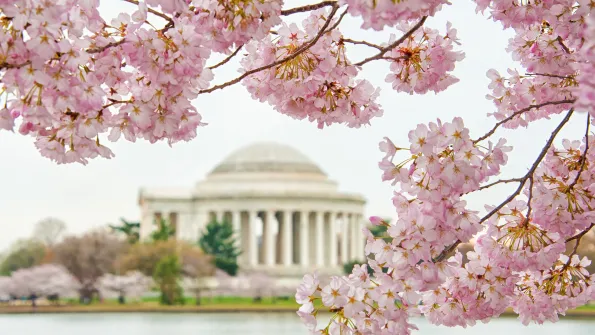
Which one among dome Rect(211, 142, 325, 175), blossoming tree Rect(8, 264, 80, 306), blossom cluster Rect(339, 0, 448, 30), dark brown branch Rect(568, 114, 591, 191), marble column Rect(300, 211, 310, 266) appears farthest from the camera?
dome Rect(211, 142, 325, 175)

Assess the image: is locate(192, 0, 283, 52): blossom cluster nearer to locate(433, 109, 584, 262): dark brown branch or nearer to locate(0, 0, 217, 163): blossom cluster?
locate(0, 0, 217, 163): blossom cluster

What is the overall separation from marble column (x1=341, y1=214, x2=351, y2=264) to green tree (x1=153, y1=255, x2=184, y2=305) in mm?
38561

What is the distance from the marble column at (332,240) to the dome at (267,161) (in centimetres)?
732

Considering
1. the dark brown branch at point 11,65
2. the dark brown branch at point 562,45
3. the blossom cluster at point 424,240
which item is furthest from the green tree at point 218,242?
the dark brown branch at point 11,65

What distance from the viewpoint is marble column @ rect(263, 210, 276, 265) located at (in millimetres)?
112812

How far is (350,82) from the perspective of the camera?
290 inches

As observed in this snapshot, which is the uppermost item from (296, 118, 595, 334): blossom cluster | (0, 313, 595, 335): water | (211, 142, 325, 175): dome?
(211, 142, 325, 175): dome

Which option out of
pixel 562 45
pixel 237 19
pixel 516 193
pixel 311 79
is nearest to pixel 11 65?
pixel 237 19

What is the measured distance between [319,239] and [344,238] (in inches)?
182

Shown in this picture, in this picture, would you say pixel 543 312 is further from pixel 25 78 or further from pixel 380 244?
pixel 25 78

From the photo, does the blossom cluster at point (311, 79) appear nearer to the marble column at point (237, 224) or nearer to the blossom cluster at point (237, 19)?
the blossom cluster at point (237, 19)

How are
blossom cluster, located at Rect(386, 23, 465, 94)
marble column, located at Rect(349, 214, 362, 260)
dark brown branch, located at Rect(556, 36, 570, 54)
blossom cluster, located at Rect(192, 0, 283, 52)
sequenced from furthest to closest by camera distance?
marble column, located at Rect(349, 214, 362, 260) < dark brown branch, located at Rect(556, 36, 570, 54) < blossom cluster, located at Rect(386, 23, 465, 94) < blossom cluster, located at Rect(192, 0, 283, 52)

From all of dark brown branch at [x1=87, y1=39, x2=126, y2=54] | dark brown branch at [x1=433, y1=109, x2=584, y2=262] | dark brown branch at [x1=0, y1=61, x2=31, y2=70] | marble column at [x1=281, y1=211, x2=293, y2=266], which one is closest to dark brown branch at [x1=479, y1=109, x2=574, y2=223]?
dark brown branch at [x1=433, y1=109, x2=584, y2=262]

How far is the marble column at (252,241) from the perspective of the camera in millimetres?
113188
